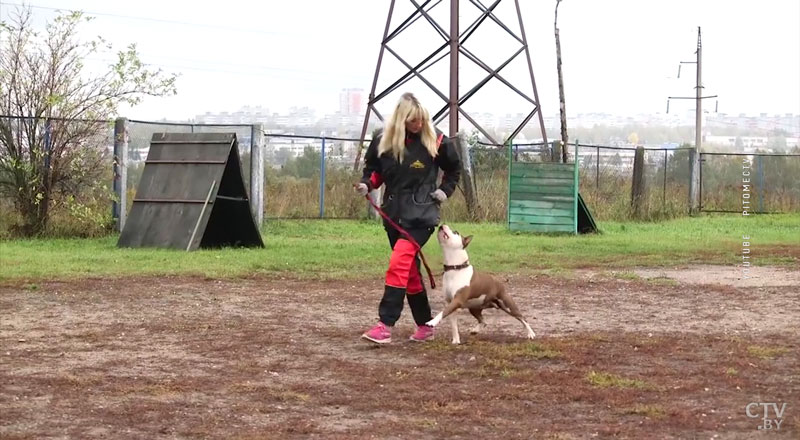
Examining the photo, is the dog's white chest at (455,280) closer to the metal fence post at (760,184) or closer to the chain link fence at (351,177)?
the chain link fence at (351,177)

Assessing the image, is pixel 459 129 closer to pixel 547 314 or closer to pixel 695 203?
pixel 695 203

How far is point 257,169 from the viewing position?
65.4ft

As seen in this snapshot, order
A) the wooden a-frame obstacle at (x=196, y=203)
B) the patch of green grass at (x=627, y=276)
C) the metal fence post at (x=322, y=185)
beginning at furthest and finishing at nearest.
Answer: the metal fence post at (x=322, y=185)
the wooden a-frame obstacle at (x=196, y=203)
the patch of green grass at (x=627, y=276)

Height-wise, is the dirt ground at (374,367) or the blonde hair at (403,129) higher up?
the blonde hair at (403,129)

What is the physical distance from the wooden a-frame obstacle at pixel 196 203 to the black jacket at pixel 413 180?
724 centimetres

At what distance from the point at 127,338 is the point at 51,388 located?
6.22 feet

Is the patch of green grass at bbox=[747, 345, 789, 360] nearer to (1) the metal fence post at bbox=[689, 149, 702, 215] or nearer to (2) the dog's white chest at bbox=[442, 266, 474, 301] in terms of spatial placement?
(2) the dog's white chest at bbox=[442, 266, 474, 301]

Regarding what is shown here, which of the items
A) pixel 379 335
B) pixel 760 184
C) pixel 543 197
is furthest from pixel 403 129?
pixel 760 184

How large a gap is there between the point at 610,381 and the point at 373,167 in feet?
8.49

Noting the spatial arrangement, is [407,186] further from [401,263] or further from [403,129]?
[401,263]

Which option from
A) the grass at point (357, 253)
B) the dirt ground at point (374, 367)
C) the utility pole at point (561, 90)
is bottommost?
the dirt ground at point (374, 367)

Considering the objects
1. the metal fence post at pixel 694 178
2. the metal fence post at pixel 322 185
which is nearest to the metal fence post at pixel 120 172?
the metal fence post at pixel 322 185

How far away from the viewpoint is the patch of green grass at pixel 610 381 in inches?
256

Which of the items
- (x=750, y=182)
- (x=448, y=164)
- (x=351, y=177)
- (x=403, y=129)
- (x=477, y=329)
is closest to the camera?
(x=403, y=129)
